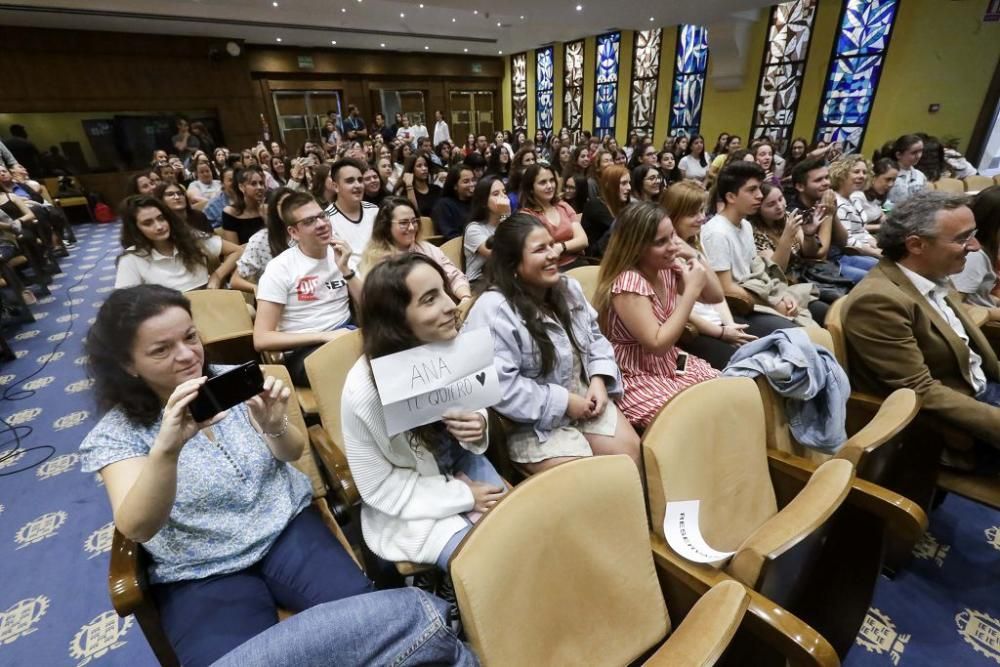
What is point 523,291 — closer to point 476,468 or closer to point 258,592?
point 476,468

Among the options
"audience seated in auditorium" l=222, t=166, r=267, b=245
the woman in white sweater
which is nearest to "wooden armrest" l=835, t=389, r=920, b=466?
the woman in white sweater

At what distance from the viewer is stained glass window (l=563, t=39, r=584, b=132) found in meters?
13.6

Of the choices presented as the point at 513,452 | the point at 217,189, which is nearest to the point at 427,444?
the point at 513,452

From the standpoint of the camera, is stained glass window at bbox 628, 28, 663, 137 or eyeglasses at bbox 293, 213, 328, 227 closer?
eyeglasses at bbox 293, 213, 328, 227

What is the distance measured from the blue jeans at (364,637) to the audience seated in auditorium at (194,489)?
0.45m

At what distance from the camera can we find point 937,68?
6.99m

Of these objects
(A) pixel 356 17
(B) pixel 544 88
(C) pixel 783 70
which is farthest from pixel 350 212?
(B) pixel 544 88

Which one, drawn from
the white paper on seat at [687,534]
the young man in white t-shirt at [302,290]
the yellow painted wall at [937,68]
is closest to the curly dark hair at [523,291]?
the white paper on seat at [687,534]

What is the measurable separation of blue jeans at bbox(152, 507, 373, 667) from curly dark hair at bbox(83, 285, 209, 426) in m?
0.44

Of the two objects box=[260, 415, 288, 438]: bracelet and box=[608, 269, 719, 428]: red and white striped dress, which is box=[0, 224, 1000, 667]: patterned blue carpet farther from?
box=[608, 269, 719, 428]: red and white striped dress

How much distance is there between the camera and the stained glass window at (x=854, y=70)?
7535mm

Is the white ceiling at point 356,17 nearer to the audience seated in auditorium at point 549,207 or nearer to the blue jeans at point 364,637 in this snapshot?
the audience seated in auditorium at point 549,207

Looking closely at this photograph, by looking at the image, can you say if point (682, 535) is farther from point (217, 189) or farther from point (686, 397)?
point (217, 189)

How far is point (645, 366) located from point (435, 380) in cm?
109
